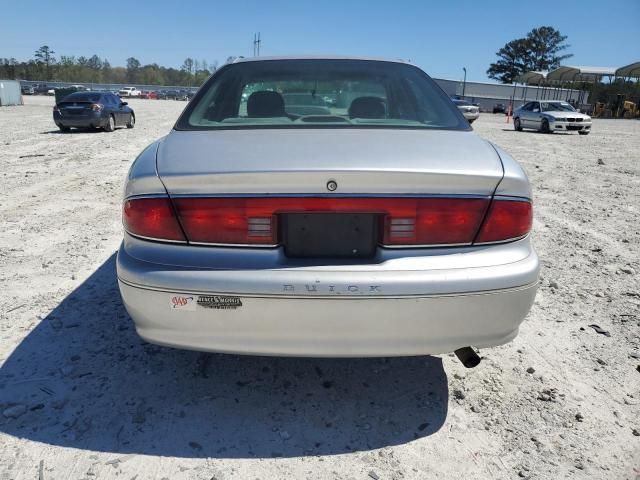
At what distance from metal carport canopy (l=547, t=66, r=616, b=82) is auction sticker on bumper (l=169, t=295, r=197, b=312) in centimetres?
5515

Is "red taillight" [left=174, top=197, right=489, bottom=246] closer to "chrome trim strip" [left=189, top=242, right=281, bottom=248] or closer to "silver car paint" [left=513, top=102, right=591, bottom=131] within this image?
"chrome trim strip" [left=189, top=242, right=281, bottom=248]

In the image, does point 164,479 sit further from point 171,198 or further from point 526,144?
point 526,144

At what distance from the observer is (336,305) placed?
189 cm

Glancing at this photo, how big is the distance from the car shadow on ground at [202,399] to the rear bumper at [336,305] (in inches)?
17.2

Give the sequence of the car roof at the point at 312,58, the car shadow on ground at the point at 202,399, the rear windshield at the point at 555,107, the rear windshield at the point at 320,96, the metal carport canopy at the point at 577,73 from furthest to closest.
Result: the metal carport canopy at the point at 577,73 < the rear windshield at the point at 555,107 < the car roof at the point at 312,58 < the rear windshield at the point at 320,96 < the car shadow on ground at the point at 202,399

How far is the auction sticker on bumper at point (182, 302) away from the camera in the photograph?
6.34 feet

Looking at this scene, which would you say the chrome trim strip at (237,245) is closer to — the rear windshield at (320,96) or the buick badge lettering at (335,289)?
the buick badge lettering at (335,289)

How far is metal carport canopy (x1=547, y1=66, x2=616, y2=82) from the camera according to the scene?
49.1 meters

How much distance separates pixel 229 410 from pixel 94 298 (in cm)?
166

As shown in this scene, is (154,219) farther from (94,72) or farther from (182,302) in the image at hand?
(94,72)

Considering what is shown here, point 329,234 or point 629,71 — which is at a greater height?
point 629,71

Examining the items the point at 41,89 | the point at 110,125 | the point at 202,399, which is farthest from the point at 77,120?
the point at 41,89

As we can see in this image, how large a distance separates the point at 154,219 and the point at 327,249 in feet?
2.29

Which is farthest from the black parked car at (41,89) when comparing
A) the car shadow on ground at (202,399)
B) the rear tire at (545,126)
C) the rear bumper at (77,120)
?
the car shadow on ground at (202,399)
